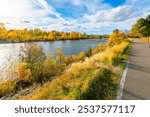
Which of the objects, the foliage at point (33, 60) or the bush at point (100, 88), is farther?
the foliage at point (33, 60)

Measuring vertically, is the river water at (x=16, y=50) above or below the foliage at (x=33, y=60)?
below

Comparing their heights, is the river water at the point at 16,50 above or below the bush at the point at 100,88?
below

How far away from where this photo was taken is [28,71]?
1725 centimetres

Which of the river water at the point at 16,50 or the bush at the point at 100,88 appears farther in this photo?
the river water at the point at 16,50

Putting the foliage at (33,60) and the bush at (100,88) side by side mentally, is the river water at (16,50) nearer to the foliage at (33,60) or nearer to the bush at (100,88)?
the foliage at (33,60)

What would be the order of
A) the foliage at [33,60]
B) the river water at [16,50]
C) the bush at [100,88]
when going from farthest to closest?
1. the river water at [16,50]
2. the foliage at [33,60]
3. the bush at [100,88]

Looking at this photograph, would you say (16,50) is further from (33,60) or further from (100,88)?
(100,88)

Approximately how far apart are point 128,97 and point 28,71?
A: 39.4ft

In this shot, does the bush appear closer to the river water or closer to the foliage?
the foliage

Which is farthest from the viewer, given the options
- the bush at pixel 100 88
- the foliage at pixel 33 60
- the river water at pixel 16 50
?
the river water at pixel 16 50

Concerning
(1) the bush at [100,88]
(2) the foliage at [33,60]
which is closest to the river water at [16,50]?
(2) the foliage at [33,60]

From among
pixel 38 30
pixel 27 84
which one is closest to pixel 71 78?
pixel 27 84

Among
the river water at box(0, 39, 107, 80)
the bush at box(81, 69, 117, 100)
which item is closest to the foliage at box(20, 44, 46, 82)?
the river water at box(0, 39, 107, 80)

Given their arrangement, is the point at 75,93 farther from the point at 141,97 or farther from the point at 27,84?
the point at 27,84
